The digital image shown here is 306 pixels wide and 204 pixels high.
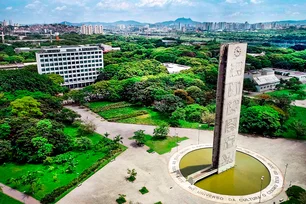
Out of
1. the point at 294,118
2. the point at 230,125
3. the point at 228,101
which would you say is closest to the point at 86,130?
the point at 230,125

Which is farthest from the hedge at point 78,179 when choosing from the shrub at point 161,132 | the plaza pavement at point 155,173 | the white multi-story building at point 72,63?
the white multi-story building at point 72,63

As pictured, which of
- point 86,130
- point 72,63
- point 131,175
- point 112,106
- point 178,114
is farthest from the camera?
point 72,63

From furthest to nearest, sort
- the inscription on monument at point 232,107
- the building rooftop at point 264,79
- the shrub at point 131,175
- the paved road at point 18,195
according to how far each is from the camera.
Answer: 1. the building rooftop at point 264,79
2. the shrub at point 131,175
3. the inscription on monument at point 232,107
4. the paved road at point 18,195

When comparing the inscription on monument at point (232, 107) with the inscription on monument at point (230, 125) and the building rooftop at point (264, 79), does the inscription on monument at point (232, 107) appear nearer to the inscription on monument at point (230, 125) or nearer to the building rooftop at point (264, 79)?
the inscription on monument at point (230, 125)

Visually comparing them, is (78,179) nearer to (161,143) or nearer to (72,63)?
(161,143)

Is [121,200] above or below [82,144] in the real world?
below

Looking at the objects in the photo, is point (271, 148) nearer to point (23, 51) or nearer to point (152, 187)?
point (152, 187)

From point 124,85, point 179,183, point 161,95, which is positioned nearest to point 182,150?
point 179,183
